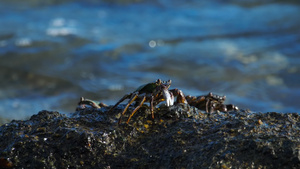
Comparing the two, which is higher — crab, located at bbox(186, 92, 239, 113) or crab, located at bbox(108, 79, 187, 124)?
crab, located at bbox(186, 92, 239, 113)

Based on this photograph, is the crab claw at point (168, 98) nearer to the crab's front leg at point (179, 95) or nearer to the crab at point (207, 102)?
the crab's front leg at point (179, 95)

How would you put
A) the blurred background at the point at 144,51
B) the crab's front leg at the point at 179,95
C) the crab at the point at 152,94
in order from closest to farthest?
the crab at the point at 152,94, the crab's front leg at the point at 179,95, the blurred background at the point at 144,51

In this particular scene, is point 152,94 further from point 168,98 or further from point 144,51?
point 144,51

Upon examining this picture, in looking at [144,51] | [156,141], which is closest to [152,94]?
[156,141]

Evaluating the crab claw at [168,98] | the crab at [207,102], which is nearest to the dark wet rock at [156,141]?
the crab claw at [168,98]

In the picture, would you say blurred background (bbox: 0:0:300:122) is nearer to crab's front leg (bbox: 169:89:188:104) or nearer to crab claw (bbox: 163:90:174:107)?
crab's front leg (bbox: 169:89:188:104)

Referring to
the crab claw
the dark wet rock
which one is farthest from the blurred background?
the crab claw

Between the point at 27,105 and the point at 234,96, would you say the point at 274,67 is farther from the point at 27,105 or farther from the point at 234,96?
the point at 27,105

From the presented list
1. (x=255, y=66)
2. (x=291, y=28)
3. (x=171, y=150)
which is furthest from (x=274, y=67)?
(x=171, y=150)
